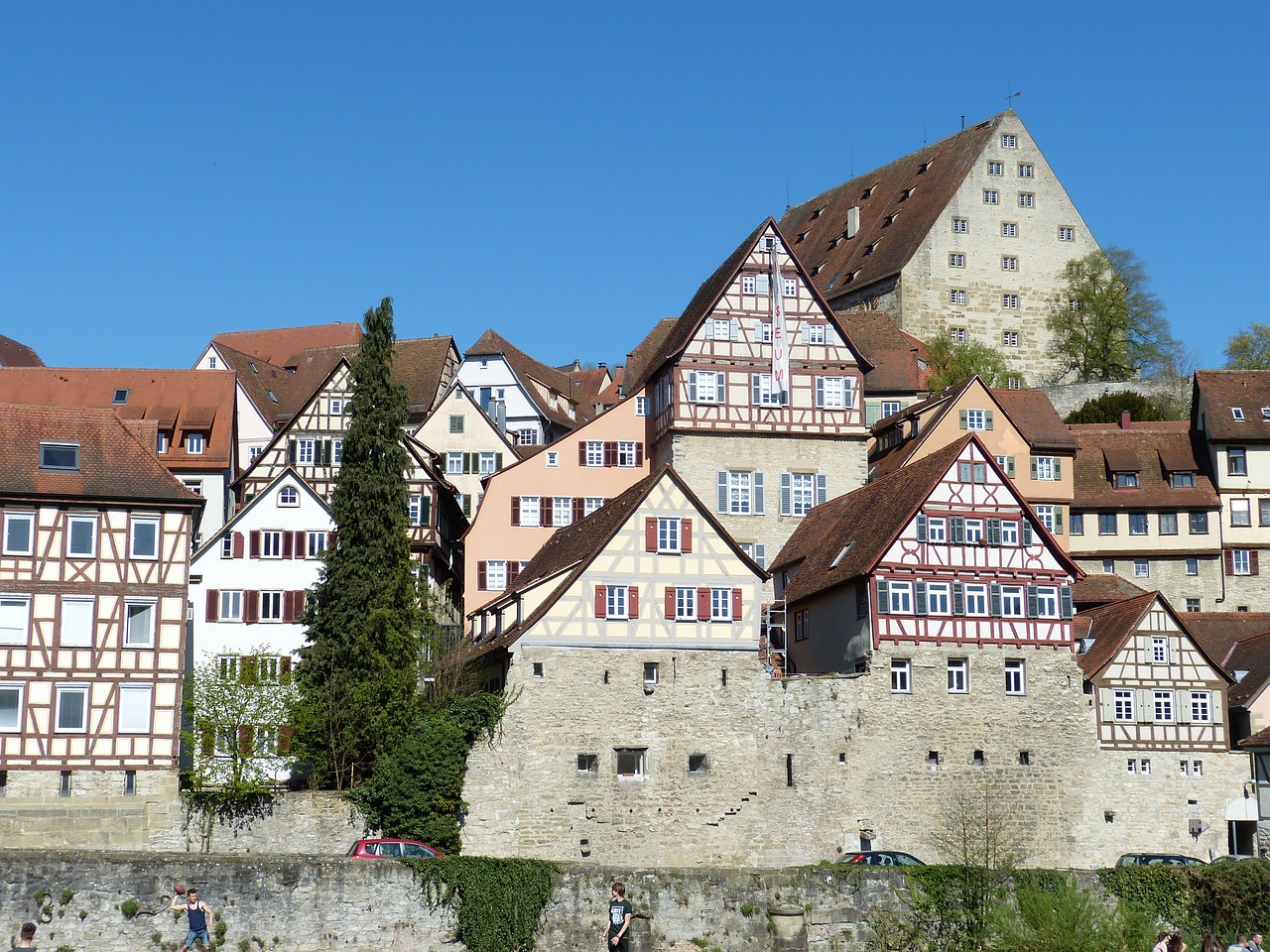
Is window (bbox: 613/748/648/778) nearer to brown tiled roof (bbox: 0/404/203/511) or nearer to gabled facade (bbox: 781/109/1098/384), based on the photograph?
brown tiled roof (bbox: 0/404/203/511)

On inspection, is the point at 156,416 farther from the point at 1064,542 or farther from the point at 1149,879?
the point at 1149,879

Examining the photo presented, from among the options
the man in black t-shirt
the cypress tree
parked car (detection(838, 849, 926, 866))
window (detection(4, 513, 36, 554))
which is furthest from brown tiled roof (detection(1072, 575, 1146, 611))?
window (detection(4, 513, 36, 554))

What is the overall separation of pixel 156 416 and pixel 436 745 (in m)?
25.3

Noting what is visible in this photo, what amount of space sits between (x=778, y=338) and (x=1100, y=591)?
13.1 metres

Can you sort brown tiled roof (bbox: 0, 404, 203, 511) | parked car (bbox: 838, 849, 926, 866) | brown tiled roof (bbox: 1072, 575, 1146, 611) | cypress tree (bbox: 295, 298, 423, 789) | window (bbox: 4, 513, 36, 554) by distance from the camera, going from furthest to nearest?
brown tiled roof (bbox: 1072, 575, 1146, 611) < cypress tree (bbox: 295, 298, 423, 789) < brown tiled roof (bbox: 0, 404, 203, 511) < window (bbox: 4, 513, 36, 554) < parked car (bbox: 838, 849, 926, 866)

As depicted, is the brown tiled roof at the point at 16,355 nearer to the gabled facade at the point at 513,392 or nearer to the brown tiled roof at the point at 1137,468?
the gabled facade at the point at 513,392

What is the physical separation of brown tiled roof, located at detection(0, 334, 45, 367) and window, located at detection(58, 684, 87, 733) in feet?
161

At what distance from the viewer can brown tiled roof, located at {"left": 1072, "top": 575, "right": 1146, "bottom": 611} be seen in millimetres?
59125

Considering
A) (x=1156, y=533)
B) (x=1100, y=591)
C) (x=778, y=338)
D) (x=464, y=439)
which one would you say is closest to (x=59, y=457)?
(x=464, y=439)

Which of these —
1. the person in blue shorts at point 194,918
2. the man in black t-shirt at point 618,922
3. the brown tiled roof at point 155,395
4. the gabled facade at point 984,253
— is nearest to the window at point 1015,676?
the man in black t-shirt at point 618,922

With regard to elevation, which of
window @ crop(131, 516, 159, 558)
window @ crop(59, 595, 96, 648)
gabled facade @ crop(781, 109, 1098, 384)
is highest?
gabled facade @ crop(781, 109, 1098, 384)

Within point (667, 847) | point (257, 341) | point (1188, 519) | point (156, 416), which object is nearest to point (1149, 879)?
point (667, 847)

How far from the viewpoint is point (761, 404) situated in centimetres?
6088

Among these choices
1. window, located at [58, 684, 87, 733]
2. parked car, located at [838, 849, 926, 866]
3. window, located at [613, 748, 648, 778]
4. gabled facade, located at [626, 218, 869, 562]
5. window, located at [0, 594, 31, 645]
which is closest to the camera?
parked car, located at [838, 849, 926, 866]
